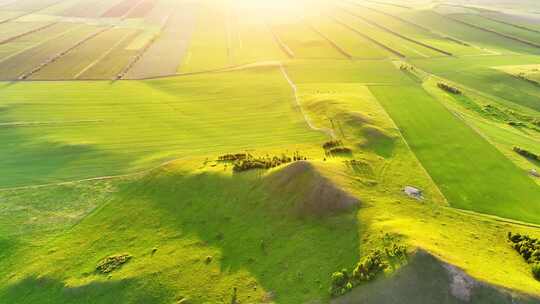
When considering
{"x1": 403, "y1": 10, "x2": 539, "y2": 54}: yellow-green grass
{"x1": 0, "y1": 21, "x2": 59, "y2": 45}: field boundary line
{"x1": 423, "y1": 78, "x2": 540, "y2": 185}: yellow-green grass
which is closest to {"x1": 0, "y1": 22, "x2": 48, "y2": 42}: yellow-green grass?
{"x1": 0, "y1": 21, "x2": 59, "y2": 45}: field boundary line

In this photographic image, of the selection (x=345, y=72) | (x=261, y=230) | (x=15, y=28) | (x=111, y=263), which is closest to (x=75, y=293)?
(x=111, y=263)

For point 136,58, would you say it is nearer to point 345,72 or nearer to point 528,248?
point 345,72

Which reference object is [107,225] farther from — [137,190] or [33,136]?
[33,136]

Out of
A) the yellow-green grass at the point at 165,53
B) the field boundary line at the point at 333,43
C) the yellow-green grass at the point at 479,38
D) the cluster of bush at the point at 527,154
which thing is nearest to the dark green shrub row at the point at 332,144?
the cluster of bush at the point at 527,154

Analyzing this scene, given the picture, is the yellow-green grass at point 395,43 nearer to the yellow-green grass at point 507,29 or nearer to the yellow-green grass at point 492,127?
the yellow-green grass at point 492,127

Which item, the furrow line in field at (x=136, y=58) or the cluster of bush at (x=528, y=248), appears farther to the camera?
the furrow line in field at (x=136, y=58)

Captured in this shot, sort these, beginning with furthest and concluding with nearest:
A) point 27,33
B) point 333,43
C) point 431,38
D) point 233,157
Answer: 1. point 431,38
2. point 27,33
3. point 333,43
4. point 233,157

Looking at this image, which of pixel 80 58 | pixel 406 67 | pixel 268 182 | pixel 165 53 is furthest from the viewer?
pixel 165 53
